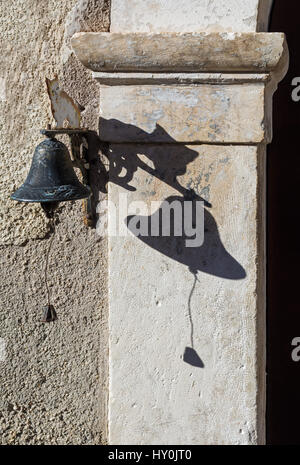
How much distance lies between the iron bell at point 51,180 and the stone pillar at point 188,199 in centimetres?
20

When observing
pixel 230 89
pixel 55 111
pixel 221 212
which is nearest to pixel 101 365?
pixel 221 212

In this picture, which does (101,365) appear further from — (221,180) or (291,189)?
(291,189)

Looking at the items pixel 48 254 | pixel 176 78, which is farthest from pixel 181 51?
pixel 48 254

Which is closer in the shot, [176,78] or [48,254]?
[176,78]

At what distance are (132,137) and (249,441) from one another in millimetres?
1109

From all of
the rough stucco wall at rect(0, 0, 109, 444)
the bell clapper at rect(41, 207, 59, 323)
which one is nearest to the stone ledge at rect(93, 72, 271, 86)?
the rough stucco wall at rect(0, 0, 109, 444)

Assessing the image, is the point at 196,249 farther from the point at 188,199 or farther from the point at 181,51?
the point at 181,51

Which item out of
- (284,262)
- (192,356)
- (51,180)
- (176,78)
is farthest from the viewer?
(284,262)

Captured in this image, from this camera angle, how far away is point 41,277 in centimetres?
215

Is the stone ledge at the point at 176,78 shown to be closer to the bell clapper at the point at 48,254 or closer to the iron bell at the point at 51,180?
the iron bell at the point at 51,180

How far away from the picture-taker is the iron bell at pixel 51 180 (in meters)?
1.83

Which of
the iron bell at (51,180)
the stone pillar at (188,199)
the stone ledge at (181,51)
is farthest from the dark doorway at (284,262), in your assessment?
the iron bell at (51,180)

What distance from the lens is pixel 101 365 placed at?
2.15m

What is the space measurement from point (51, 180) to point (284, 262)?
0.97 metres
